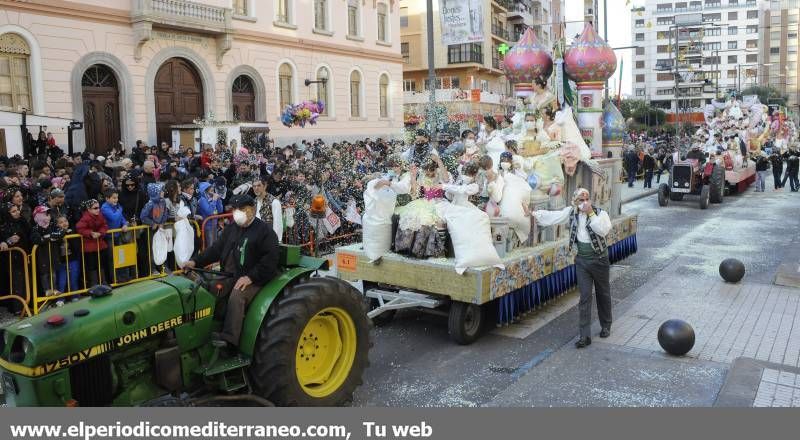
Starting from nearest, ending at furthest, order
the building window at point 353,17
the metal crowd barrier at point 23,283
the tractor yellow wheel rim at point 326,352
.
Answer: the tractor yellow wheel rim at point 326,352 → the metal crowd barrier at point 23,283 → the building window at point 353,17

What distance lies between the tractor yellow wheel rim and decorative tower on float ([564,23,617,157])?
7.02 meters

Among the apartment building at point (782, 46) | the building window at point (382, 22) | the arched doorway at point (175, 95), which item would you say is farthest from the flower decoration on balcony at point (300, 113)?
the apartment building at point (782, 46)

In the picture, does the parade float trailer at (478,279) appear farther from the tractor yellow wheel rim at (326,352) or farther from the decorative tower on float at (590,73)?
the tractor yellow wheel rim at (326,352)

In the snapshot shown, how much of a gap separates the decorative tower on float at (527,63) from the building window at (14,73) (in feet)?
46.1

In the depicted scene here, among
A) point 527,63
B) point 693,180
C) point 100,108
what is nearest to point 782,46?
point 693,180

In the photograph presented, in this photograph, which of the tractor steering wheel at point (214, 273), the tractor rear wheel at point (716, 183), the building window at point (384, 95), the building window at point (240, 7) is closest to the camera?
the tractor steering wheel at point (214, 273)

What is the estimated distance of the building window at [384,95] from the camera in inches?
1339

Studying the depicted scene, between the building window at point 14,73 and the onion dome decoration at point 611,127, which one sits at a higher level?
the building window at point 14,73

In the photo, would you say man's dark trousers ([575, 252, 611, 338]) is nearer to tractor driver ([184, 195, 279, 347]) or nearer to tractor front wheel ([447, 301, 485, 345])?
tractor front wheel ([447, 301, 485, 345])

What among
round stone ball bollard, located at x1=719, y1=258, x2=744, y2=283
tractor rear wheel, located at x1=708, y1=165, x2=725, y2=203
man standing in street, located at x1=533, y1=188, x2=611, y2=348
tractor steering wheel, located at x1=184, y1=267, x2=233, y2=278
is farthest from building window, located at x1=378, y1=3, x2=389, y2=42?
tractor steering wheel, located at x1=184, y1=267, x2=233, y2=278

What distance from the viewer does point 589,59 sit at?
36.8 ft

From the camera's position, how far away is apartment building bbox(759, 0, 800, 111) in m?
98.1

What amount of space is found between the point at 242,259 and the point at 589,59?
25.4 feet

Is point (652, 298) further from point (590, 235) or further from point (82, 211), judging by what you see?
point (82, 211)
